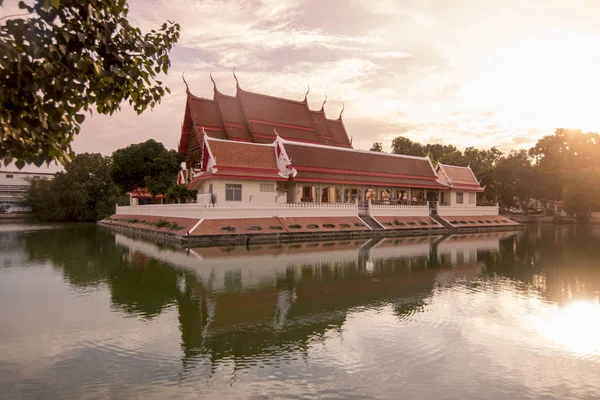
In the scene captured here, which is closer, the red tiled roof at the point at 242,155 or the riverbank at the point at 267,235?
the riverbank at the point at 267,235

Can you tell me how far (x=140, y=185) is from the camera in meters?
44.5

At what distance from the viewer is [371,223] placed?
1261 inches

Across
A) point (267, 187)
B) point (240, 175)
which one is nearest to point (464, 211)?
point (267, 187)

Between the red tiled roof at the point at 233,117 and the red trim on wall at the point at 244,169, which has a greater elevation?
the red tiled roof at the point at 233,117

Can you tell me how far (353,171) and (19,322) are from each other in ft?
94.3

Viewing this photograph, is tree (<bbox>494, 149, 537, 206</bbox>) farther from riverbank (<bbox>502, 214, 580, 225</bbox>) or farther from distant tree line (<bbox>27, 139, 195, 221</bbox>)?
distant tree line (<bbox>27, 139, 195, 221</bbox>)

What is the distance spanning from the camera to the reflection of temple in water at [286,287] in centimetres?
755

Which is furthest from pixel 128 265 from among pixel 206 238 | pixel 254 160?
pixel 254 160

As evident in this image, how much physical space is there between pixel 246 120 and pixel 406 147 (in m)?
35.5

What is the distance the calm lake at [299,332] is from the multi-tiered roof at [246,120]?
2479 cm

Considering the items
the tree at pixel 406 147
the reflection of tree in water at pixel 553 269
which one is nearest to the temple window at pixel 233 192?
the reflection of tree in water at pixel 553 269

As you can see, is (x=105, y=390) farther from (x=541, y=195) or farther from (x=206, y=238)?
(x=541, y=195)

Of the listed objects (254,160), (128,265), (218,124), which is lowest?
(128,265)

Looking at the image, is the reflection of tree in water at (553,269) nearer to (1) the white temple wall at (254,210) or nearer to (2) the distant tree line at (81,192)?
(1) the white temple wall at (254,210)
